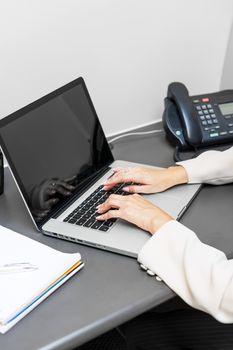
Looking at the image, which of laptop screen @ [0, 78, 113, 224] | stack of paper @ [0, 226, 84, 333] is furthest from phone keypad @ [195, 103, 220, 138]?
stack of paper @ [0, 226, 84, 333]

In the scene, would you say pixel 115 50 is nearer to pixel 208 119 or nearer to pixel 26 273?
pixel 208 119

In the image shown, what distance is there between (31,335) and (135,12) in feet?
3.17

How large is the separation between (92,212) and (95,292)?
8.8 inches

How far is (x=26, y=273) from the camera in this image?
78 cm

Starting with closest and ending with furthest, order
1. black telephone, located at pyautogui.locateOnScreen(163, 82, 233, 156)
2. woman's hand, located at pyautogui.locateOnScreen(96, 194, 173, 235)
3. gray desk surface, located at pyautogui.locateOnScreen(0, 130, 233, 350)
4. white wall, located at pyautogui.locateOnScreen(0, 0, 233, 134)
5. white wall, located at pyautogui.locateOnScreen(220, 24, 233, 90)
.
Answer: gray desk surface, located at pyautogui.locateOnScreen(0, 130, 233, 350), woman's hand, located at pyautogui.locateOnScreen(96, 194, 173, 235), white wall, located at pyautogui.locateOnScreen(0, 0, 233, 134), black telephone, located at pyautogui.locateOnScreen(163, 82, 233, 156), white wall, located at pyautogui.locateOnScreen(220, 24, 233, 90)

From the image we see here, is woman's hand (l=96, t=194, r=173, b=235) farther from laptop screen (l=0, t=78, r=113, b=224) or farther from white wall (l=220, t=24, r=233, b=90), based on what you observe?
white wall (l=220, t=24, r=233, b=90)

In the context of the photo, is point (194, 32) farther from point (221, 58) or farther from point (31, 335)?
point (31, 335)

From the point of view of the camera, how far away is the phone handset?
1214 mm

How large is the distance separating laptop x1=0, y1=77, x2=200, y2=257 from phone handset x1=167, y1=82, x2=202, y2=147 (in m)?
0.19

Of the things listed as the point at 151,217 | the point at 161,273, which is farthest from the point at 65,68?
the point at 161,273

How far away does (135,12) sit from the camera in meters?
1.29

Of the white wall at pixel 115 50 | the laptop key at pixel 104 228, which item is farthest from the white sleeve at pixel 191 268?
the white wall at pixel 115 50

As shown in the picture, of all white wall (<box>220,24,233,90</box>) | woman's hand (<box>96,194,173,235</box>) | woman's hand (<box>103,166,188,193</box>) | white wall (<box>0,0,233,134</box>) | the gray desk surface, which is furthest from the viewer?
white wall (<box>220,24,233,90</box>)

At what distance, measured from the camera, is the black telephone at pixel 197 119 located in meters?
1.22
